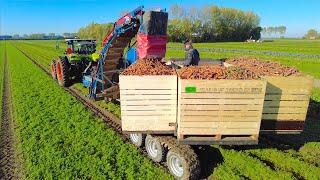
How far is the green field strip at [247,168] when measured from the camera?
22.4ft

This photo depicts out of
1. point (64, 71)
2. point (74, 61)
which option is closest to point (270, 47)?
point (74, 61)

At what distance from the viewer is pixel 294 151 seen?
27.5ft

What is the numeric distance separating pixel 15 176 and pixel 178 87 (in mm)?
4097

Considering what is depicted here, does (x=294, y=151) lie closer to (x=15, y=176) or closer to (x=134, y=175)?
(x=134, y=175)

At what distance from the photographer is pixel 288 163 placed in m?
7.52

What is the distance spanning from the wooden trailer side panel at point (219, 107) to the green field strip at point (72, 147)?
1337 mm

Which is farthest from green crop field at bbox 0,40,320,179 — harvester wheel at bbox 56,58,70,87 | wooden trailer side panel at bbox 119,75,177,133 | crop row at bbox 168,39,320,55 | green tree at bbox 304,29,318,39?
green tree at bbox 304,29,318,39

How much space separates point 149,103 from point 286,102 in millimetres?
2990

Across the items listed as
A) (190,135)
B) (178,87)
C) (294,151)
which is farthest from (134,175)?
(294,151)

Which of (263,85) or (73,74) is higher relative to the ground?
(263,85)

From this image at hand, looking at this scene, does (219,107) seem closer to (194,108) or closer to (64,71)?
(194,108)

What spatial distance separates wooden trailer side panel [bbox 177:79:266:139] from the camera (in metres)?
6.56

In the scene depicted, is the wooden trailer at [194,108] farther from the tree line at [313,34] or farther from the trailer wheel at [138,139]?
the tree line at [313,34]

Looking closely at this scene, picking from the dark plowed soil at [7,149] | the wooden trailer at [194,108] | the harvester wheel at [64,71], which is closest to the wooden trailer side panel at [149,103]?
the wooden trailer at [194,108]
